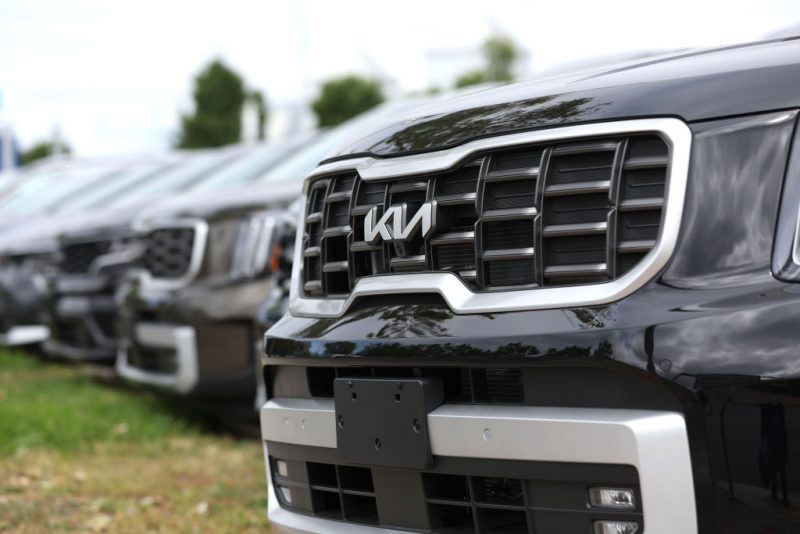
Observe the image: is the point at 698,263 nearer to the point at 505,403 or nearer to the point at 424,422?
the point at 505,403

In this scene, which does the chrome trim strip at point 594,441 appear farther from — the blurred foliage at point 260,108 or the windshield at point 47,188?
the blurred foliage at point 260,108

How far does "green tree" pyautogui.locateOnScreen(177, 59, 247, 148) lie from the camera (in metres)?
45.1

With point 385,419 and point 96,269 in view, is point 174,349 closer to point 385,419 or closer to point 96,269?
point 96,269

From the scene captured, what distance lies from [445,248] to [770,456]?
83cm

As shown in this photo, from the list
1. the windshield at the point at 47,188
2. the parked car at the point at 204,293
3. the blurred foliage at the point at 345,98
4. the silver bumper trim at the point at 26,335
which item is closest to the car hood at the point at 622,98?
the parked car at the point at 204,293

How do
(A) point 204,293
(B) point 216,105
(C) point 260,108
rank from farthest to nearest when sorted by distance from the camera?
(C) point 260,108, (B) point 216,105, (A) point 204,293

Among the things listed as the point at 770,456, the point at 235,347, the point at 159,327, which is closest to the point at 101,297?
the point at 159,327

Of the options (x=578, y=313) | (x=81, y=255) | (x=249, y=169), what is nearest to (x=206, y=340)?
(x=81, y=255)

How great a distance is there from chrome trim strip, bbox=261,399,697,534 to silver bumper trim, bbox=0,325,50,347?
Answer: 7223 mm

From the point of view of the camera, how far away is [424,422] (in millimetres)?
2361

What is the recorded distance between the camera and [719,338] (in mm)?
2012

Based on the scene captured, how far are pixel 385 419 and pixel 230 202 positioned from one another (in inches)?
133

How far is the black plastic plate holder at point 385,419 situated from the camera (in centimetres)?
237

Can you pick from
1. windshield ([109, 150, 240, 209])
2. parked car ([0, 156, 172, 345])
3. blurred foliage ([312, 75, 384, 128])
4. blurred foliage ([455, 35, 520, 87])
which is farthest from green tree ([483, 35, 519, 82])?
windshield ([109, 150, 240, 209])
